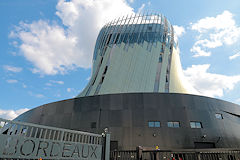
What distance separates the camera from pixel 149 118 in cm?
1642

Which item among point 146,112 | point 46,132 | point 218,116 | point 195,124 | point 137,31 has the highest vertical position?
point 137,31

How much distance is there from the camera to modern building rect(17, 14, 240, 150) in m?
15.9

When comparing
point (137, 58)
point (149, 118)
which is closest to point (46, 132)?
point (149, 118)

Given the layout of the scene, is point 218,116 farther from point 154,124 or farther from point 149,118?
point 149,118

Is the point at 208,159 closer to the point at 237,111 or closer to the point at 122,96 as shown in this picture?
the point at 122,96

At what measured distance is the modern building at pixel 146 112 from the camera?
52.1 ft

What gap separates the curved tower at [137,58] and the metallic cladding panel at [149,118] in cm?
517

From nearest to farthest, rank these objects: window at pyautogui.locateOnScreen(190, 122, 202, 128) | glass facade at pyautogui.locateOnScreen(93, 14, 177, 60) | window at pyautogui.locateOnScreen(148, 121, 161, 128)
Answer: window at pyautogui.locateOnScreen(148, 121, 161, 128)
window at pyautogui.locateOnScreen(190, 122, 202, 128)
glass facade at pyautogui.locateOnScreen(93, 14, 177, 60)

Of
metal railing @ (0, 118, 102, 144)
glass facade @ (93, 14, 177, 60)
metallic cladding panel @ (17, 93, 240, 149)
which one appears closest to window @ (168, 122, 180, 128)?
metallic cladding panel @ (17, 93, 240, 149)

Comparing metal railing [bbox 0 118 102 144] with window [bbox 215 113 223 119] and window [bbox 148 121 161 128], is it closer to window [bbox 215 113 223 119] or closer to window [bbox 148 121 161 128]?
window [bbox 148 121 161 128]

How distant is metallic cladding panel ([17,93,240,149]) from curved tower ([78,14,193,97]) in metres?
5.17

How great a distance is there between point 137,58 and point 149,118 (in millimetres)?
12189

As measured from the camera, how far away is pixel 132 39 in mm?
27969

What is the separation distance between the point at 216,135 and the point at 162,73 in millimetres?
11183
